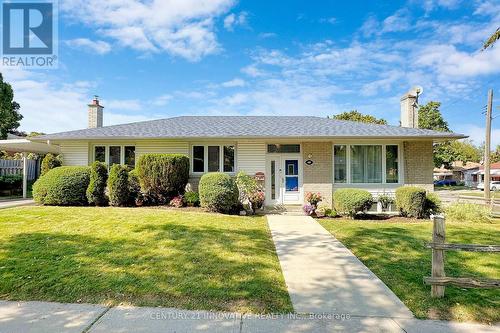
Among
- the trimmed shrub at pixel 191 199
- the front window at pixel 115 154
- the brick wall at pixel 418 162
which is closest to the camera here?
the trimmed shrub at pixel 191 199

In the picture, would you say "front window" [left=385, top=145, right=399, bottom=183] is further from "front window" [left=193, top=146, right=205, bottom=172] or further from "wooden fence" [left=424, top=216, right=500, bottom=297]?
"wooden fence" [left=424, top=216, right=500, bottom=297]

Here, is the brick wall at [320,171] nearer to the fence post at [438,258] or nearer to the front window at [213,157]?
the front window at [213,157]

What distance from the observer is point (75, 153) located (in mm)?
12875

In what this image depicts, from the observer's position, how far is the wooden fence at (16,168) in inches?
660

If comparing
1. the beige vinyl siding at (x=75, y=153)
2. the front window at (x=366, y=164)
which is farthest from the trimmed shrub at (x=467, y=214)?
the beige vinyl siding at (x=75, y=153)

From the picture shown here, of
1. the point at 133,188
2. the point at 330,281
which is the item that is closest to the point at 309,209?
the point at 330,281

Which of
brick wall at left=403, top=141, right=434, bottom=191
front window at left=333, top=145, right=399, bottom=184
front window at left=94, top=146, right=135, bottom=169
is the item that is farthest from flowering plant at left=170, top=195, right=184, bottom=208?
brick wall at left=403, top=141, right=434, bottom=191

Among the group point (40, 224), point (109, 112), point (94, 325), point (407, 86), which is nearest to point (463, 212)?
point (407, 86)

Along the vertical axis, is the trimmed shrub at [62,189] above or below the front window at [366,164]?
below

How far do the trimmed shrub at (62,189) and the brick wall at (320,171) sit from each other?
9.00 metres

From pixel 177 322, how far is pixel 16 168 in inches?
779

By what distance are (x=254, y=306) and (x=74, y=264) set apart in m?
3.27

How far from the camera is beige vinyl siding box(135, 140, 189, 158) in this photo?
1272 cm

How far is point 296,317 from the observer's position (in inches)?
133
